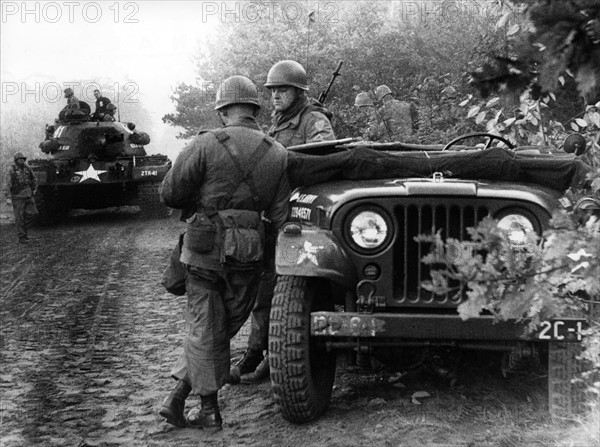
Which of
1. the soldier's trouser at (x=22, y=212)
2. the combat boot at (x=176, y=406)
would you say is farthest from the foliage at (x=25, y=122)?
the combat boot at (x=176, y=406)

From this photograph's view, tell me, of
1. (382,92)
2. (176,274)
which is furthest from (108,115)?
(176,274)

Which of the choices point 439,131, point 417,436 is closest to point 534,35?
point 417,436

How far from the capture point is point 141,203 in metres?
20.1

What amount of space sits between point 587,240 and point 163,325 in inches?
203

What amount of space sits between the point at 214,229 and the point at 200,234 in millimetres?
81

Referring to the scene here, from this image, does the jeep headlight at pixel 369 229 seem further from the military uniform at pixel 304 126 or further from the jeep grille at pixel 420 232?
the military uniform at pixel 304 126

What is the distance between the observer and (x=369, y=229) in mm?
5355

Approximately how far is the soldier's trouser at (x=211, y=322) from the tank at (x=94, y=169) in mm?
13870

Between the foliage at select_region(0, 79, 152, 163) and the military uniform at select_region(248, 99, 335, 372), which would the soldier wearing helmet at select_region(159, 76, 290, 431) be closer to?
the military uniform at select_region(248, 99, 335, 372)

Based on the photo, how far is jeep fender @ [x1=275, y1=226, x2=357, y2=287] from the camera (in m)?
5.26

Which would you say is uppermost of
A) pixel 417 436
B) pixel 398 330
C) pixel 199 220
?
pixel 199 220

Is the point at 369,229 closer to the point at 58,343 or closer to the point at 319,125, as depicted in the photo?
the point at 319,125

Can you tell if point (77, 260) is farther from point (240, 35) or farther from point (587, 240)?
point (240, 35)

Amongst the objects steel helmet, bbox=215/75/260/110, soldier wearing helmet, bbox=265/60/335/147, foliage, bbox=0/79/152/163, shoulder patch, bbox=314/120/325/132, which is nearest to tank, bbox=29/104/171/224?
foliage, bbox=0/79/152/163
